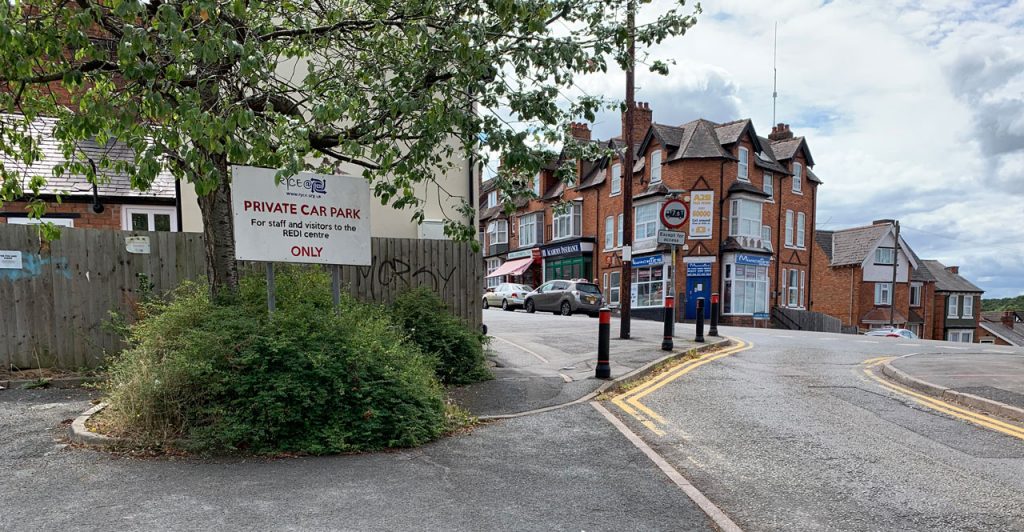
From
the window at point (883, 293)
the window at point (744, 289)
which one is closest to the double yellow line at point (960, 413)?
the window at point (744, 289)

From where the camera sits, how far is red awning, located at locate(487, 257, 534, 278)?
140ft

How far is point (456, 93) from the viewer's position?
649cm

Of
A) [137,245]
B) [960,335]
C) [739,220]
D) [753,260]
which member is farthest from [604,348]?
[960,335]

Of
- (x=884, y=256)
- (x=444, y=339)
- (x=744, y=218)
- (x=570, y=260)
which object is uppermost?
(x=744, y=218)

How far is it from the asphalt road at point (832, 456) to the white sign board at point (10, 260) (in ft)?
26.5

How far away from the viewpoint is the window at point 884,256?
41594mm

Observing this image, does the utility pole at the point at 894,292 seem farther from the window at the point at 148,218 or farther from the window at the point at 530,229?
the window at the point at 148,218

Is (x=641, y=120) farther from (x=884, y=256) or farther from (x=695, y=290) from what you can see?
(x=884, y=256)

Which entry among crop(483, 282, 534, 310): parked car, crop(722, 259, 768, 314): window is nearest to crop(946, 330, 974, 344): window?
crop(722, 259, 768, 314): window

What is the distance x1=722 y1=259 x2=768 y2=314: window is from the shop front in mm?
8973

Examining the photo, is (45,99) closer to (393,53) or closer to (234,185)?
(234,185)

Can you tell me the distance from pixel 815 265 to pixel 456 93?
44208 millimetres

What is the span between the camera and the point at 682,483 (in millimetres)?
4738

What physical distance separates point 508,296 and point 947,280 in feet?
132
